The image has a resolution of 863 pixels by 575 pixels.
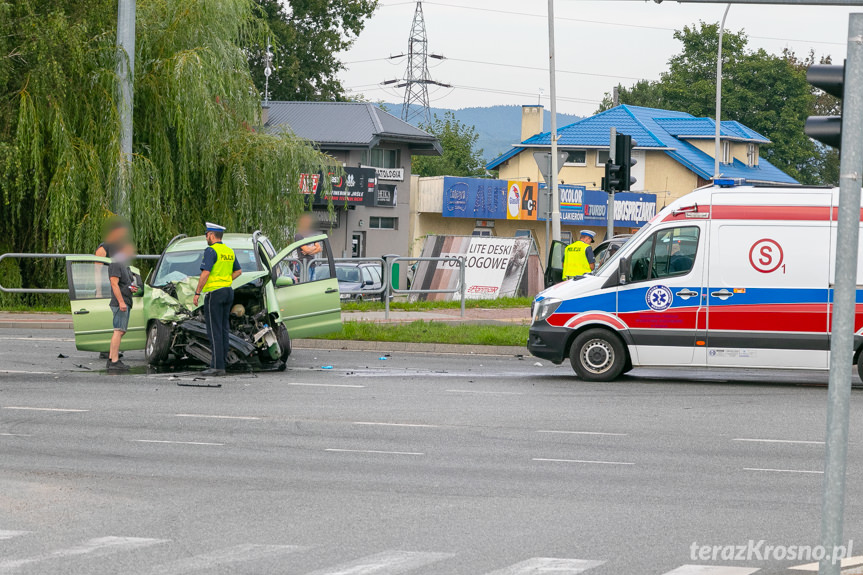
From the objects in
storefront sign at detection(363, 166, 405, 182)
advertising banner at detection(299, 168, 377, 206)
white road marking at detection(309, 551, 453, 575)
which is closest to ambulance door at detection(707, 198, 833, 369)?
white road marking at detection(309, 551, 453, 575)

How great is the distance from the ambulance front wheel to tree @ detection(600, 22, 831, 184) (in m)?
73.4

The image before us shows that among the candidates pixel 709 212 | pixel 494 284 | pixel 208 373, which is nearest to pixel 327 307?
pixel 208 373

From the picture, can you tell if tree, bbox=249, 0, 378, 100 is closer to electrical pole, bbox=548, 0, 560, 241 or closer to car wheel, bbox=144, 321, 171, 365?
electrical pole, bbox=548, 0, 560, 241

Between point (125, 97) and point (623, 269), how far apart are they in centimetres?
1292

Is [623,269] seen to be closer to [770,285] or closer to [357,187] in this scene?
[770,285]

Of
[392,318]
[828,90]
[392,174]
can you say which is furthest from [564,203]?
[828,90]

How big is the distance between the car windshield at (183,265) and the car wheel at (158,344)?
29.5 inches

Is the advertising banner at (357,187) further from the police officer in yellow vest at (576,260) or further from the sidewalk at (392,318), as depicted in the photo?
the police officer in yellow vest at (576,260)

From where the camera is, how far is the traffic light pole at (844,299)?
5219mm

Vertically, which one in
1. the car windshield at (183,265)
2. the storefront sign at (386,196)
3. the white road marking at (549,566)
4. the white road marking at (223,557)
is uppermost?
the storefront sign at (386,196)

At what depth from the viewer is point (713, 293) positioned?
14.6 metres

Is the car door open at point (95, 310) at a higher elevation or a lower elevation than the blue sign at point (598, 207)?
lower

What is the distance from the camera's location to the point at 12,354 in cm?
1694

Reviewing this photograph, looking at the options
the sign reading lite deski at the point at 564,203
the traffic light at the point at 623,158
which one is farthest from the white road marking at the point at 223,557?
the sign reading lite deski at the point at 564,203
